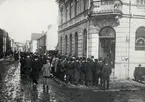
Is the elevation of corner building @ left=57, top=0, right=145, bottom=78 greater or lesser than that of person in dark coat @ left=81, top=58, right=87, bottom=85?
greater

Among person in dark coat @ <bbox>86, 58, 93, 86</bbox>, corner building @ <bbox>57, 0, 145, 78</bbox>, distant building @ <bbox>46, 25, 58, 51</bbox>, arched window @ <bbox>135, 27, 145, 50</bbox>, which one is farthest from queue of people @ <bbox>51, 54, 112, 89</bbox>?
distant building @ <bbox>46, 25, 58, 51</bbox>

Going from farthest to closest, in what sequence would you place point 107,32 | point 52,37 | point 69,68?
point 52,37
point 107,32
point 69,68

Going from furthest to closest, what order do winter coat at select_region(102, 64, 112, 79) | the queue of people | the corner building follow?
the corner building < the queue of people < winter coat at select_region(102, 64, 112, 79)

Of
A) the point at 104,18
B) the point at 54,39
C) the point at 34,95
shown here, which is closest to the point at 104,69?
the point at 34,95

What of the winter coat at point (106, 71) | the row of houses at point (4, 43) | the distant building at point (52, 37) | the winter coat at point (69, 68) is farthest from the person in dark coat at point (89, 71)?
the distant building at point (52, 37)

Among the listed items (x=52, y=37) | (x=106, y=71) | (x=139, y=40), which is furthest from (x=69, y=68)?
(x=52, y=37)

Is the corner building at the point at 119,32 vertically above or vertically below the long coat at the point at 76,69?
above

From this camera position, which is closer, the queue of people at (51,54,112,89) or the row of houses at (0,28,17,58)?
the queue of people at (51,54,112,89)

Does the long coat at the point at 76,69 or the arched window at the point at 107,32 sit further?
the arched window at the point at 107,32

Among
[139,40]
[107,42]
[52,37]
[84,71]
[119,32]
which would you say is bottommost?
[84,71]

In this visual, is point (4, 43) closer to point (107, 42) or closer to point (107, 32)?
point (107, 42)

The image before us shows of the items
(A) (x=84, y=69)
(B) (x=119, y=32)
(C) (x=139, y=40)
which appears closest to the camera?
(A) (x=84, y=69)

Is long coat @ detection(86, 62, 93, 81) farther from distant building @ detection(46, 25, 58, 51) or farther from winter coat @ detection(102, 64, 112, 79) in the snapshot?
distant building @ detection(46, 25, 58, 51)

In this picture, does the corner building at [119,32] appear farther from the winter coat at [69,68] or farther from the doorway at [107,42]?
the winter coat at [69,68]
